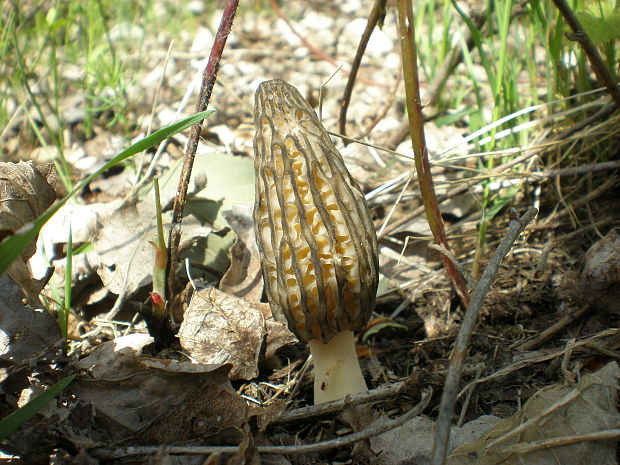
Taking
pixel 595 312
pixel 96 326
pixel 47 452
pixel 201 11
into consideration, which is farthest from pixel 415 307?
pixel 201 11

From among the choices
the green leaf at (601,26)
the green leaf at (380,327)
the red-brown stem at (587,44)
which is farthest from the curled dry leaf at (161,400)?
the green leaf at (601,26)

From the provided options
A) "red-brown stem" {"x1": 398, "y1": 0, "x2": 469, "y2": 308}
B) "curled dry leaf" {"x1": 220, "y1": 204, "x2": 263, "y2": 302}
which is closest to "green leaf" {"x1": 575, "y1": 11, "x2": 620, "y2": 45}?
"red-brown stem" {"x1": 398, "y1": 0, "x2": 469, "y2": 308}

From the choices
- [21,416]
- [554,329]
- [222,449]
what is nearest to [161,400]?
[222,449]

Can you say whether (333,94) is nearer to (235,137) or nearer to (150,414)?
(235,137)

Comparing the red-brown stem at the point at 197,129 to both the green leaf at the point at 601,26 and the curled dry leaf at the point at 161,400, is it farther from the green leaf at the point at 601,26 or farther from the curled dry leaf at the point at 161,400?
the green leaf at the point at 601,26

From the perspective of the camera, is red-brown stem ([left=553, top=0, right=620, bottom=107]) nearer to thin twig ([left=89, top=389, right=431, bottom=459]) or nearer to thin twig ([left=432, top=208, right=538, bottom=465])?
thin twig ([left=432, top=208, right=538, bottom=465])

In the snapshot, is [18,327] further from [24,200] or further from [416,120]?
[416,120]
